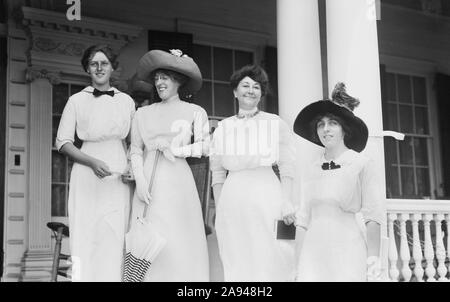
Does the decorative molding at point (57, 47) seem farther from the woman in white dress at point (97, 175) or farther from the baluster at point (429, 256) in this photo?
the baluster at point (429, 256)

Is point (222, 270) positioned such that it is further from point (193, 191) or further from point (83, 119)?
point (83, 119)

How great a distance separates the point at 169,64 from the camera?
3.92 metres

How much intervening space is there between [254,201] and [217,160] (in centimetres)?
33

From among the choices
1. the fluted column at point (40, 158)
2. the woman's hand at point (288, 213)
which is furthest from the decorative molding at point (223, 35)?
the woman's hand at point (288, 213)

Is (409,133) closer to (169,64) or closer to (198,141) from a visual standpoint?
(198,141)

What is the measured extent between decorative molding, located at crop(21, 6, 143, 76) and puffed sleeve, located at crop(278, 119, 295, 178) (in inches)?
90.4

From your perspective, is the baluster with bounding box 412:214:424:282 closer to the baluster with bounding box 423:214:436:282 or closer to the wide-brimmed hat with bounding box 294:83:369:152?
the baluster with bounding box 423:214:436:282

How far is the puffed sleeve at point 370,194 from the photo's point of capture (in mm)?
3680

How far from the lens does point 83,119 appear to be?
3.97 m

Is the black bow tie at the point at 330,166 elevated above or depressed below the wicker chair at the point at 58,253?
above

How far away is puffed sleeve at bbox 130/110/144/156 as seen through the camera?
3.94m

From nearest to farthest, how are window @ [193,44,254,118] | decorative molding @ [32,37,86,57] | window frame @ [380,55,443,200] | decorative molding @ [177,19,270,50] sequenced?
decorative molding @ [32,37,86,57] → window @ [193,44,254,118] → decorative molding @ [177,19,270,50] → window frame @ [380,55,443,200]

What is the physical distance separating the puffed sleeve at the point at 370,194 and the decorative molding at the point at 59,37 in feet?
9.08

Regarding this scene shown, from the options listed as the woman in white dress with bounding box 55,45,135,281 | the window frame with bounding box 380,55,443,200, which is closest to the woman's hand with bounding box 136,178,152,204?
the woman in white dress with bounding box 55,45,135,281
